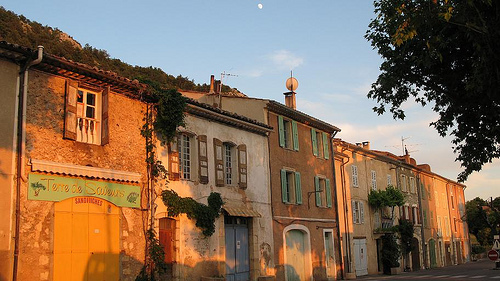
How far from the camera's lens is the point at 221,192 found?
65.7ft

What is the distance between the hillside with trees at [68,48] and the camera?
46125 mm

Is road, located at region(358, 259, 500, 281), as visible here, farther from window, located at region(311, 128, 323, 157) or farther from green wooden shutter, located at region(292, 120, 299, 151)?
green wooden shutter, located at region(292, 120, 299, 151)

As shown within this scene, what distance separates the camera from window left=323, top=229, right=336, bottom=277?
27.5 m

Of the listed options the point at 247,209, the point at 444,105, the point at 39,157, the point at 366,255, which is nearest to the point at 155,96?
the point at 39,157

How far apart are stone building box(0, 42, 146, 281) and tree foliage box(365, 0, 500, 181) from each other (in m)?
7.57

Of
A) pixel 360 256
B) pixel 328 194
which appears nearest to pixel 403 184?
pixel 360 256

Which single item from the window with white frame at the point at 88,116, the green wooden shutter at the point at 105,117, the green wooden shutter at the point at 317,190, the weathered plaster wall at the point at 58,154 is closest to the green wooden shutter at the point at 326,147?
the green wooden shutter at the point at 317,190

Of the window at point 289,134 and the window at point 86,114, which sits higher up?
the window at point 289,134

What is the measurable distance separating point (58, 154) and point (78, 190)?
3.74 ft

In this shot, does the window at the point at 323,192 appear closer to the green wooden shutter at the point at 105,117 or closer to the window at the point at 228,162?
the window at the point at 228,162

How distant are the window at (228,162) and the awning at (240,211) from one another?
3.58ft

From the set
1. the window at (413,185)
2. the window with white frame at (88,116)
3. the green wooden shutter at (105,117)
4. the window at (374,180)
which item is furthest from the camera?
the window at (413,185)

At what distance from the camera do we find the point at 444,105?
50.0ft

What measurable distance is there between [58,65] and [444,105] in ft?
35.6
